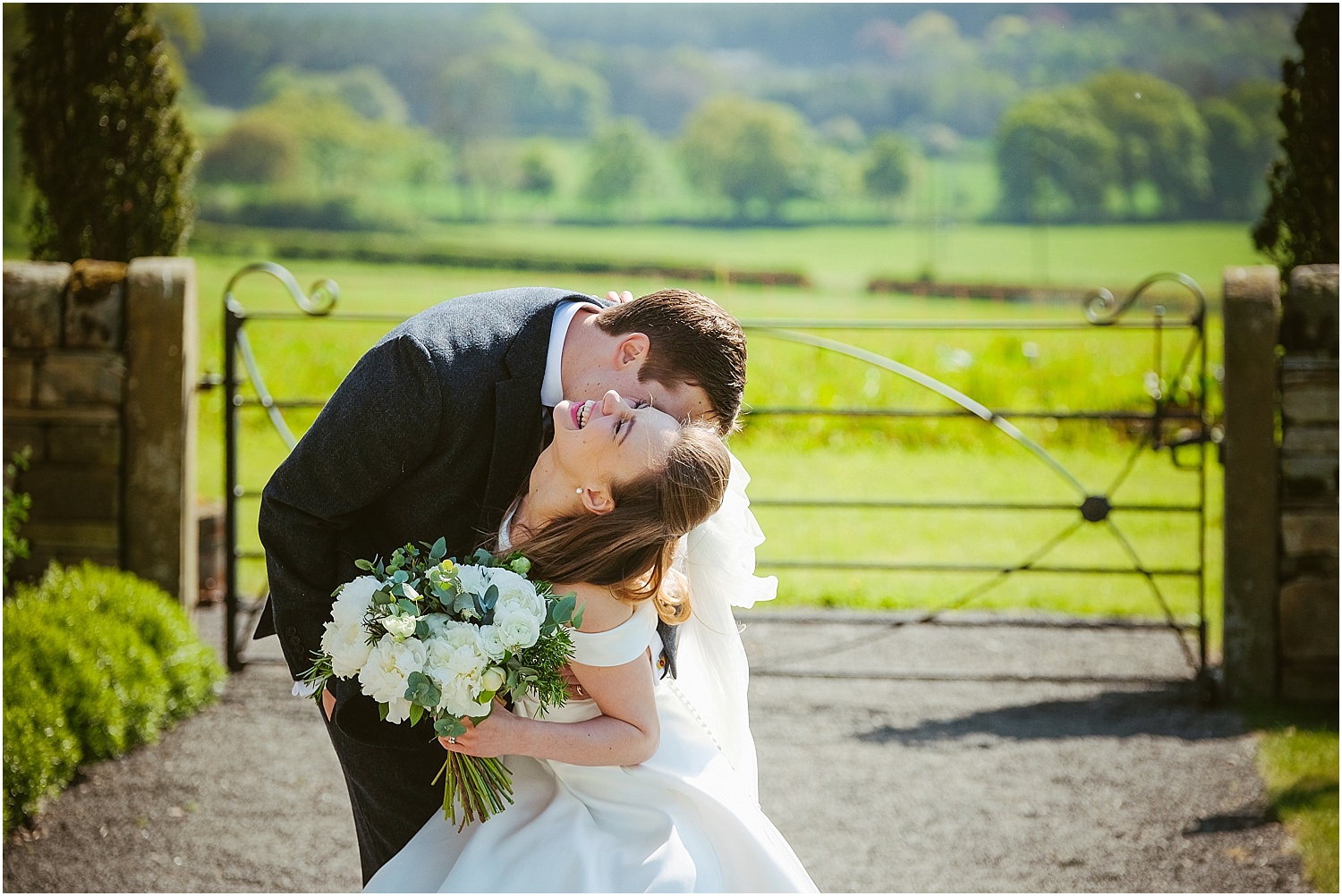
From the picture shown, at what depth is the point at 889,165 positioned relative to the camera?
14336 millimetres

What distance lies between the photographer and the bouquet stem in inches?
82.9

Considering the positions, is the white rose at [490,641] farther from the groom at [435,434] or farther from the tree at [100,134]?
the tree at [100,134]

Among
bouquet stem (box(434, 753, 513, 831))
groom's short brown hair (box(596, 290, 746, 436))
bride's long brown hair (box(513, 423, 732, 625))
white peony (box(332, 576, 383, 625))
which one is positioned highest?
groom's short brown hair (box(596, 290, 746, 436))

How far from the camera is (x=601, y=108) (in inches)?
582

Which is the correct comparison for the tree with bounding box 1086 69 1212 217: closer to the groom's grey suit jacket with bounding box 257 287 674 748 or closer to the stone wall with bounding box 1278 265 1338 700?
the stone wall with bounding box 1278 265 1338 700

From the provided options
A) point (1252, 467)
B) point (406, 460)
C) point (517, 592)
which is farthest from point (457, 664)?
point (1252, 467)

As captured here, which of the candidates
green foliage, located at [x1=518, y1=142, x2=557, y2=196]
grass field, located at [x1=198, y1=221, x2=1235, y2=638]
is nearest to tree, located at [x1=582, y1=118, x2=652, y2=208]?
green foliage, located at [x1=518, y1=142, x2=557, y2=196]

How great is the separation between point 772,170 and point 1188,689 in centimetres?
1085

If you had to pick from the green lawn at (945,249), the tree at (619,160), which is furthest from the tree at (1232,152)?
the tree at (619,160)

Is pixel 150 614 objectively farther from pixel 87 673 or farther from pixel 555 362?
pixel 555 362

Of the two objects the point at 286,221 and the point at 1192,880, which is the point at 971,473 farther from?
the point at 286,221

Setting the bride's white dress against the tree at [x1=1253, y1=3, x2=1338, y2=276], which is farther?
the tree at [x1=1253, y1=3, x2=1338, y2=276]

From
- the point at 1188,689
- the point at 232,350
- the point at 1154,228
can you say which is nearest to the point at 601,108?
the point at 1154,228

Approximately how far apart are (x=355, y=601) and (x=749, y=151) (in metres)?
13.4
